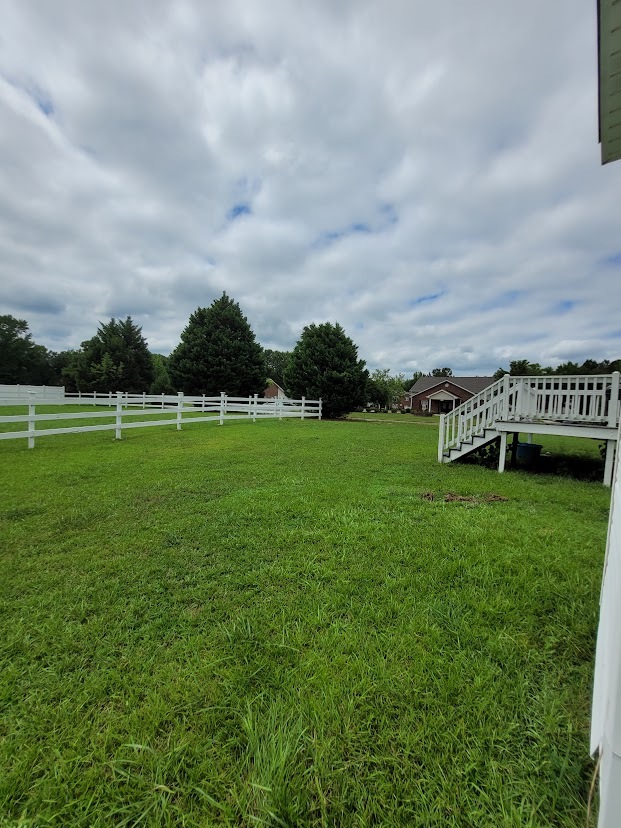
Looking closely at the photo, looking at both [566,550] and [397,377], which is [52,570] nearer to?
[566,550]

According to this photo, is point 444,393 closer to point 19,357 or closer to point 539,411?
point 539,411

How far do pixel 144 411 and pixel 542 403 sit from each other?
956 cm

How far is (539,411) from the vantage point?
21.2ft

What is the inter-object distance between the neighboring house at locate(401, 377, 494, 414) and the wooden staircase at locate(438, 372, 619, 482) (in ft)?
105

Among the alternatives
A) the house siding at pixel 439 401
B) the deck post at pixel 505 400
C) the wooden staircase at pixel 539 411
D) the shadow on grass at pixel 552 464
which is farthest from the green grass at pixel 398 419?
the deck post at pixel 505 400

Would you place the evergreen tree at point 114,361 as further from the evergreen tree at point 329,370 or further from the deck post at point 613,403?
the deck post at point 613,403

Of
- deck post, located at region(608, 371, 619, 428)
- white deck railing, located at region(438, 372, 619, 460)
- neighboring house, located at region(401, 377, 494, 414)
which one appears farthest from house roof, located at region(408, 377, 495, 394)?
deck post, located at region(608, 371, 619, 428)

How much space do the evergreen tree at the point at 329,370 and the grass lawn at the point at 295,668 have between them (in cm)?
1782

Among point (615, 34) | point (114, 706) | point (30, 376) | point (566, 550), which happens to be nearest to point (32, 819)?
point (114, 706)

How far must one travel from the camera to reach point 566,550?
2939 millimetres

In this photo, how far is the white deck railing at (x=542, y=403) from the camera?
19.0 ft

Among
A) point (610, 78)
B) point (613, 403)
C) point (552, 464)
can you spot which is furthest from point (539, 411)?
point (610, 78)

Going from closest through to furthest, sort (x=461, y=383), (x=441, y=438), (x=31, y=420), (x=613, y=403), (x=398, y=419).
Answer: (x=613, y=403) < (x=441, y=438) < (x=31, y=420) < (x=398, y=419) < (x=461, y=383)

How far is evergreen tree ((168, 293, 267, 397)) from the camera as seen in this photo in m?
26.3
